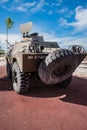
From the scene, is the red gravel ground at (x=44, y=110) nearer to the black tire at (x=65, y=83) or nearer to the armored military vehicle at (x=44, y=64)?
the black tire at (x=65, y=83)

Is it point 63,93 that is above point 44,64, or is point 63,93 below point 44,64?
below

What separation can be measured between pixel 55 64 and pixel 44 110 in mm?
1410

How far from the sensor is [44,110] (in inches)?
221

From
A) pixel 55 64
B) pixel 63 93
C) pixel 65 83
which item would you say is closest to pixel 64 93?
pixel 63 93

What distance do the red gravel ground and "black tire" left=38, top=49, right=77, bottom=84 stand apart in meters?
0.78

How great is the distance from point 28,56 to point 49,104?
1.59 metres

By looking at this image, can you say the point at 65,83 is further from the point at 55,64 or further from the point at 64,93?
the point at 55,64

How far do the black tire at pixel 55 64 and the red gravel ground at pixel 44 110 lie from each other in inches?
30.6

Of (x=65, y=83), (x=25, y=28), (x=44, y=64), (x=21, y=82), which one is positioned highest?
(x=25, y=28)

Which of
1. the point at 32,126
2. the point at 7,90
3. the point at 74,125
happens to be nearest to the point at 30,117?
the point at 32,126

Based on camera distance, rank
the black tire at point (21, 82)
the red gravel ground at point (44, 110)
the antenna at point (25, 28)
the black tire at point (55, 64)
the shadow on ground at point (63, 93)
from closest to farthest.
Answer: the red gravel ground at point (44, 110) → the black tire at point (55, 64) → the shadow on ground at point (63, 93) → the black tire at point (21, 82) → the antenna at point (25, 28)

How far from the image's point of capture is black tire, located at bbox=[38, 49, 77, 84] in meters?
6.07

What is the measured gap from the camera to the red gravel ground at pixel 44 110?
4.61 m

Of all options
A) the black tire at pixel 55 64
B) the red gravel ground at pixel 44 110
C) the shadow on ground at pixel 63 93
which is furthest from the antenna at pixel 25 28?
the black tire at pixel 55 64
